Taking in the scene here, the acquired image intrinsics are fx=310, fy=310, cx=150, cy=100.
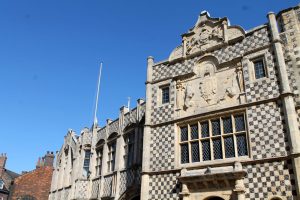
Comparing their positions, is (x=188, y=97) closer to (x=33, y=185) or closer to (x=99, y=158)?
(x=99, y=158)

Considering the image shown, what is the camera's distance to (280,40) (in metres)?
15.0

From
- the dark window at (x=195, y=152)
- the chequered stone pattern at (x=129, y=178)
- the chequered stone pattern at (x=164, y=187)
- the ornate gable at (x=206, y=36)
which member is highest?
the ornate gable at (x=206, y=36)

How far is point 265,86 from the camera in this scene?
584 inches

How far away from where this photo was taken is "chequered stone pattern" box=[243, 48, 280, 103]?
1456cm

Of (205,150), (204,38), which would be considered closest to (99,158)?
(205,150)

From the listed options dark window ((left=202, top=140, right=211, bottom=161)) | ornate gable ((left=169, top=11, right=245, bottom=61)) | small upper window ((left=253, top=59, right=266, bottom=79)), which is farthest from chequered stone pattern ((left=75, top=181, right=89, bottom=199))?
small upper window ((left=253, top=59, right=266, bottom=79))

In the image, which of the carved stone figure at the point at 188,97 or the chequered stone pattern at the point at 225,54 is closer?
the chequered stone pattern at the point at 225,54

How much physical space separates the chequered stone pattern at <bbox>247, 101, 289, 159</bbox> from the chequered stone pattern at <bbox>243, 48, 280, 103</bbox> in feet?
1.47

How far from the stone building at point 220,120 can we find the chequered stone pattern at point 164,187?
51 mm

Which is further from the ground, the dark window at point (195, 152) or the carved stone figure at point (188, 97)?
the carved stone figure at point (188, 97)

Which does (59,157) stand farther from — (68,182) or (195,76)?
(195,76)

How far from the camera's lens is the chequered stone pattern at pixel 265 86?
47.8 ft

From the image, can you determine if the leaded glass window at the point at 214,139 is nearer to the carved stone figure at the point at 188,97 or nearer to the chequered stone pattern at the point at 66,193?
the carved stone figure at the point at 188,97

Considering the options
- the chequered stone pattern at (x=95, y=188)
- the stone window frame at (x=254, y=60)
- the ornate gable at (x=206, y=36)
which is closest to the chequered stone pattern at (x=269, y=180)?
the stone window frame at (x=254, y=60)
